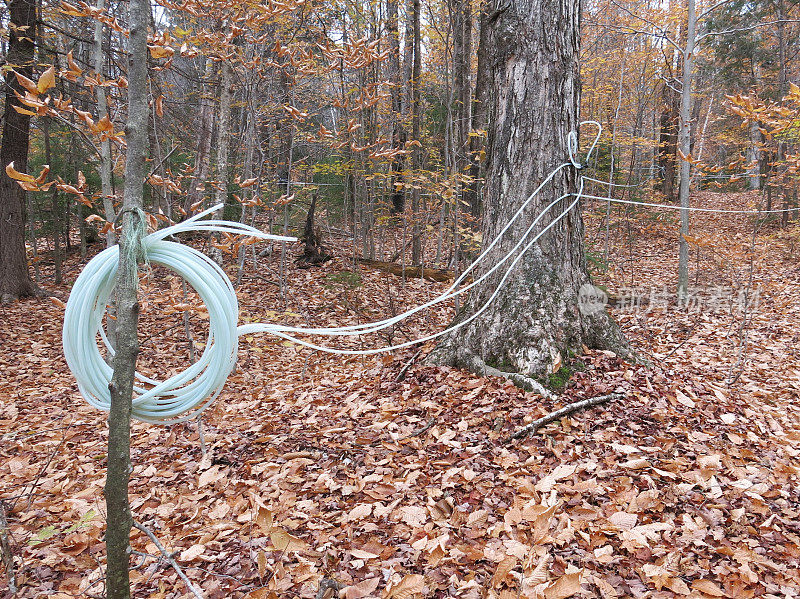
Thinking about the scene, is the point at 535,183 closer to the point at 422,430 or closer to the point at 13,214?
the point at 422,430

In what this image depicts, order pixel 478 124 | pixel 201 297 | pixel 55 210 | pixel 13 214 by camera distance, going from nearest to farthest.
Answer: pixel 201 297
pixel 13 214
pixel 55 210
pixel 478 124

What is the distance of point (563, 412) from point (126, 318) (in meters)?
2.49

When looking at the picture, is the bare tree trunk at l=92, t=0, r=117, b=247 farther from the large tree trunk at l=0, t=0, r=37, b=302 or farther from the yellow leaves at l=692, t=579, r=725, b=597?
the yellow leaves at l=692, t=579, r=725, b=597

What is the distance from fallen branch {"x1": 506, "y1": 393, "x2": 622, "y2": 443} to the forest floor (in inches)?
1.9

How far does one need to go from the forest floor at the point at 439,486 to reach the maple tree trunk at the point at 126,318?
1.66 ft

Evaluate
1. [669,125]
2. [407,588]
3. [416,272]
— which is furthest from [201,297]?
[669,125]

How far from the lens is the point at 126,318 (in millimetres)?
1489

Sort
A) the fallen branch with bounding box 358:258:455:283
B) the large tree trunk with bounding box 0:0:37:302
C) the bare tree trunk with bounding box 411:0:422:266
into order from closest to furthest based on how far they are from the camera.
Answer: the large tree trunk with bounding box 0:0:37:302 < the bare tree trunk with bounding box 411:0:422:266 < the fallen branch with bounding box 358:258:455:283

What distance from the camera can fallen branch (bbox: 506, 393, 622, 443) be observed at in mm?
2791

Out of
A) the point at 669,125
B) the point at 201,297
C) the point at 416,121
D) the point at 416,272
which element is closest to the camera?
the point at 201,297

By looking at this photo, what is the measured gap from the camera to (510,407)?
3.03m

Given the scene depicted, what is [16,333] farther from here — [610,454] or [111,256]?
[610,454]

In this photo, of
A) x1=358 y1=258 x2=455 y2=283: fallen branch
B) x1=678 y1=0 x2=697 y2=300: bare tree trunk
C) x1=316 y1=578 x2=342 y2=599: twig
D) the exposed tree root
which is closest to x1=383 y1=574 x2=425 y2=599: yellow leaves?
x1=316 y1=578 x2=342 y2=599: twig

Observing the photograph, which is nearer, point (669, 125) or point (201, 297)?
point (201, 297)
